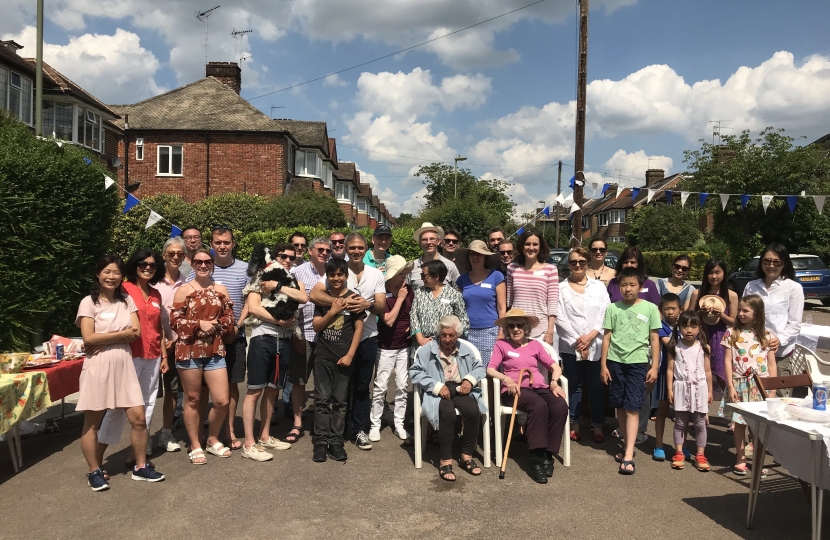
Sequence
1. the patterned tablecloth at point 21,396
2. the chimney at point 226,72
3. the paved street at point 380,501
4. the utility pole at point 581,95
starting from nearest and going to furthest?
the paved street at point 380,501
the patterned tablecloth at point 21,396
the utility pole at point 581,95
the chimney at point 226,72

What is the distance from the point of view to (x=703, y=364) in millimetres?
5348

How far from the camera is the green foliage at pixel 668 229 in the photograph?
1700 inches

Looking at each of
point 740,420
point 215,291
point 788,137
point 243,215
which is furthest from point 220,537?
point 788,137

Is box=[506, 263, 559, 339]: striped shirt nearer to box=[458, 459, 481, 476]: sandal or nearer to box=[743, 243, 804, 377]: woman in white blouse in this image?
box=[458, 459, 481, 476]: sandal

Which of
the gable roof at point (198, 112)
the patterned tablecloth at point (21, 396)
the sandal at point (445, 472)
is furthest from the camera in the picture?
the gable roof at point (198, 112)

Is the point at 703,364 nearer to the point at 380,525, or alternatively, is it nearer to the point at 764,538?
the point at 764,538

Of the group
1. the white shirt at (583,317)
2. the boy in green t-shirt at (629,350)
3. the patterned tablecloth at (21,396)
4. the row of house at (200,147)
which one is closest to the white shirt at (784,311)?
the boy in green t-shirt at (629,350)

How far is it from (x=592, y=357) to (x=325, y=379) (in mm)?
2556

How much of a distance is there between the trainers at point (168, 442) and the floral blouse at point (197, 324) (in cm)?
101

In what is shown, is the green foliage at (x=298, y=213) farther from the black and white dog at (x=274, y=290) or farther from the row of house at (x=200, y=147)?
the black and white dog at (x=274, y=290)

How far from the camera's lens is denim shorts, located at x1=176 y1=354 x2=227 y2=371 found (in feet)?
16.7

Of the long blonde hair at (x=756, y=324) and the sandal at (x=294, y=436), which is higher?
the long blonde hair at (x=756, y=324)

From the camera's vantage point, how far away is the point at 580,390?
602cm

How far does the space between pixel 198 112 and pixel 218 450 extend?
3084 cm
